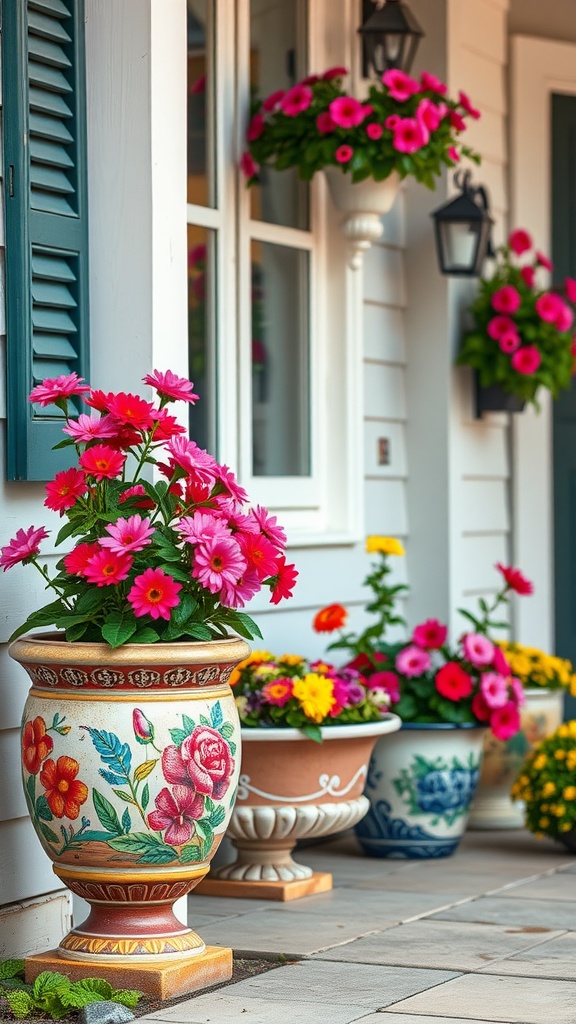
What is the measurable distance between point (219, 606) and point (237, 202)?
1.87m

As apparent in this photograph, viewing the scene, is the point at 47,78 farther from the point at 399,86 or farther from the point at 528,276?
the point at 528,276

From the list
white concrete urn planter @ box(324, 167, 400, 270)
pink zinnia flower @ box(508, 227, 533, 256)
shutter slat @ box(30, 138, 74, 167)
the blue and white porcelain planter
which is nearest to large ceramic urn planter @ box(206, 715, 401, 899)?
the blue and white porcelain planter

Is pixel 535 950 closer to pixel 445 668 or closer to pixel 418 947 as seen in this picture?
pixel 418 947

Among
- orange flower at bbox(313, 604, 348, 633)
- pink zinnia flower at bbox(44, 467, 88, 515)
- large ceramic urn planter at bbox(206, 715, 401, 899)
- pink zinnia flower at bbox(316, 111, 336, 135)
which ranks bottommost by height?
large ceramic urn planter at bbox(206, 715, 401, 899)

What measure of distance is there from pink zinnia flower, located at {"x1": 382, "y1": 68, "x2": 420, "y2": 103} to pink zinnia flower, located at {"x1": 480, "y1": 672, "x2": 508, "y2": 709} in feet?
5.38

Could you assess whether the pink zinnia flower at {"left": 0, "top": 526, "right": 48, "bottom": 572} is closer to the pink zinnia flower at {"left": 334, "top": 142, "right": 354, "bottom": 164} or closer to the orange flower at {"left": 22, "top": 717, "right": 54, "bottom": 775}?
the orange flower at {"left": 22, "top": 717, "right": 54, "bottom": 775}

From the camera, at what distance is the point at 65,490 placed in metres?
3.07

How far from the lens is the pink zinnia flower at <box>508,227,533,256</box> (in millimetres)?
5578

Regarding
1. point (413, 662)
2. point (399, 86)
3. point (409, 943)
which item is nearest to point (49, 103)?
point (399, 86)

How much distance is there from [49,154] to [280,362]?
1720mm

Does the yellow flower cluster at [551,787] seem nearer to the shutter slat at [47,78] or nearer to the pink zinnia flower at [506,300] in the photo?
the pink zinnia flower at [506,300]

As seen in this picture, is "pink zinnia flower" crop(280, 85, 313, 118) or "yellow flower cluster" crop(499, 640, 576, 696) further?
"yellow flower cluster" crop(499, 640, 576, 696)

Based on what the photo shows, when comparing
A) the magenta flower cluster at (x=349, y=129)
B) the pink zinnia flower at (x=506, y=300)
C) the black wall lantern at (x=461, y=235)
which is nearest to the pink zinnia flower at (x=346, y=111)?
the magenta flower cluster at (x=349, y=129)

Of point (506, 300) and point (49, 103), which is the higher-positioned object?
point (49, 103)
